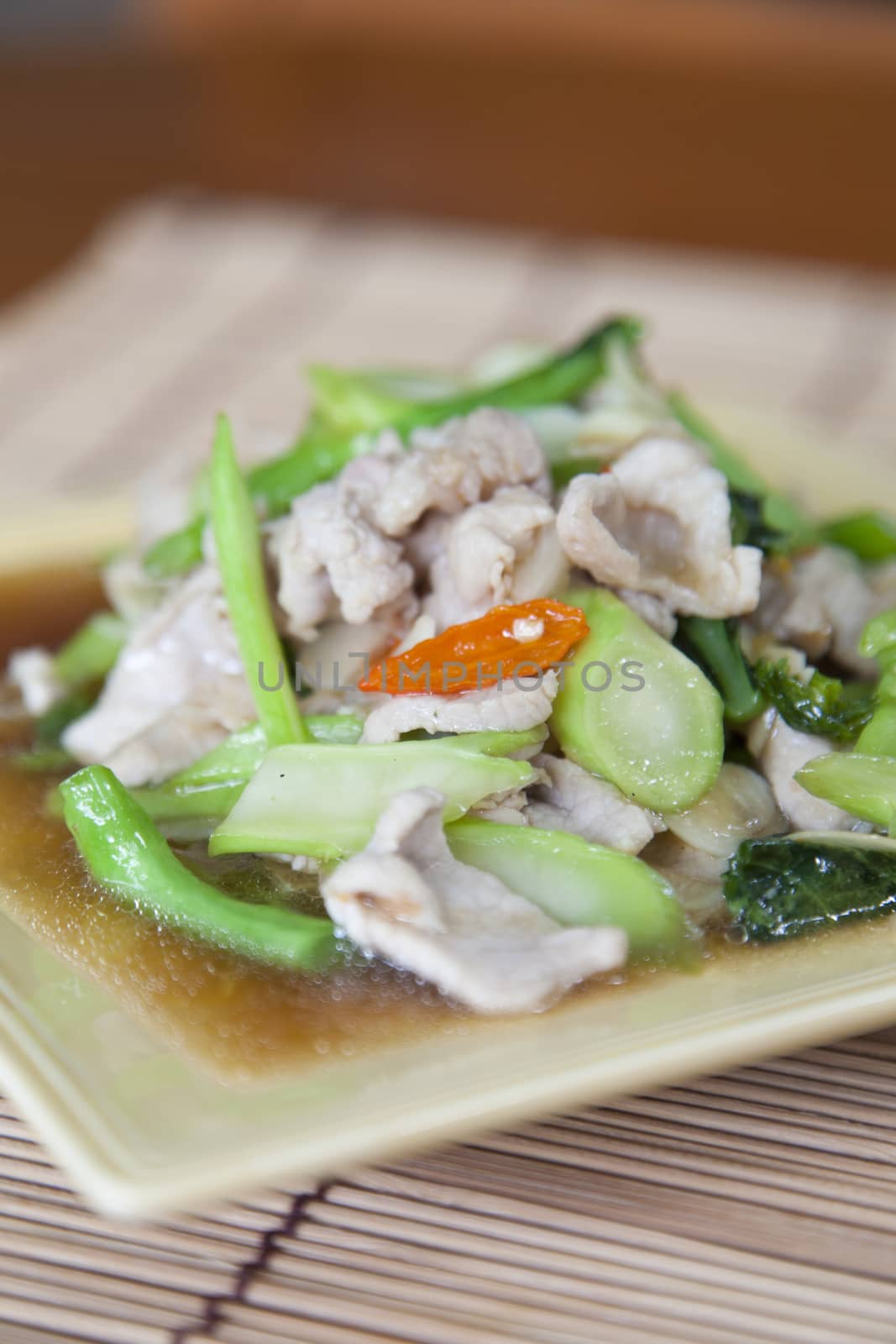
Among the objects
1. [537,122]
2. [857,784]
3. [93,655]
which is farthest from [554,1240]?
[537,122]

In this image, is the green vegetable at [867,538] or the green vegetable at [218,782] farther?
the green vegetable at [867,538]

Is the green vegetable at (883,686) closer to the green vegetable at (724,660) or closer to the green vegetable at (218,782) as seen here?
the green vegetable at (724,660)

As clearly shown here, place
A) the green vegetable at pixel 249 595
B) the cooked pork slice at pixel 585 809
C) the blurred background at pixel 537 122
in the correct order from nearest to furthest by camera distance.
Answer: the cooked pork slice at pixel 585 809 < the green vegetable at pixel 249 595 < the blurred background at pixel 537 122

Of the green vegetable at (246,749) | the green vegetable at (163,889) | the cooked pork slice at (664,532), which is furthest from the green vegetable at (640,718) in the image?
the green vegetable at (163,889)

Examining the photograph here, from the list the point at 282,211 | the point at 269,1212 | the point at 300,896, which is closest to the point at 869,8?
→ the point at 282,211

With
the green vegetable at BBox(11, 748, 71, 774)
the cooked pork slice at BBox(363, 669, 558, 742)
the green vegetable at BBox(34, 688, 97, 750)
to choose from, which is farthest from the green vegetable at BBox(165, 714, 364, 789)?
the green vegetable at BBox(34, 688, 97, 750)

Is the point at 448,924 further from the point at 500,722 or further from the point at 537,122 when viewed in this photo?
the point at 537,122

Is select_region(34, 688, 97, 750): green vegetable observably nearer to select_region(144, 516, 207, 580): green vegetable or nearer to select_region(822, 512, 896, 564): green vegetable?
select_region(144, 516, 207, 580): green vegetable

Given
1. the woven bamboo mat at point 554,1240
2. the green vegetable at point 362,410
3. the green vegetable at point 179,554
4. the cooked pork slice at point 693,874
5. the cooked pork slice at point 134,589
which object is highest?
the green vegetable at point 362,410
